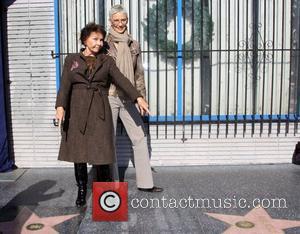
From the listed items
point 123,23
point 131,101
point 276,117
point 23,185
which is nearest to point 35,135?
point 23,185

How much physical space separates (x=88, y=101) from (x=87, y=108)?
0.07 metres

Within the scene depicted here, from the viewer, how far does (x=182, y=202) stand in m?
4.85

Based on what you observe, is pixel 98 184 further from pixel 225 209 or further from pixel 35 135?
pixel 35 135

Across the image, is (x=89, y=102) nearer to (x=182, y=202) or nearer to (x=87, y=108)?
(x=87, y=108)

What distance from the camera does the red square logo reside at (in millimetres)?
4090

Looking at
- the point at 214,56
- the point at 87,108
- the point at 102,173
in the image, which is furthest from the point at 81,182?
the point at 214,56

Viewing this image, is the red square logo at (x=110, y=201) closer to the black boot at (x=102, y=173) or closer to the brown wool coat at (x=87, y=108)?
the brown wool coat at (x=87, y=108)

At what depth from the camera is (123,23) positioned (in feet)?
16.1

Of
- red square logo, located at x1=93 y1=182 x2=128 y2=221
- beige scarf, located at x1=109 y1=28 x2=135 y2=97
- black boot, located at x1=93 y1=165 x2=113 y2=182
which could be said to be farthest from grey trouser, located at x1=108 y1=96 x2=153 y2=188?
red square logo, located at x1=93 y1=182 x2=128 y2=221

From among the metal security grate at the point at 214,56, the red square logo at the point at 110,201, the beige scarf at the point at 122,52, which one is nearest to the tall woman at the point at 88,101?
the beige scarf at the point at 122,52

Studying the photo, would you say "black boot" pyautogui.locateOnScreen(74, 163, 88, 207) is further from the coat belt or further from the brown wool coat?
the coat belt

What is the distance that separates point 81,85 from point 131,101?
64cm

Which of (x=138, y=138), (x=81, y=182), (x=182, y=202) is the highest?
(x=138, y=138)

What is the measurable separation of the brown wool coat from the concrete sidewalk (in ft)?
1.73
